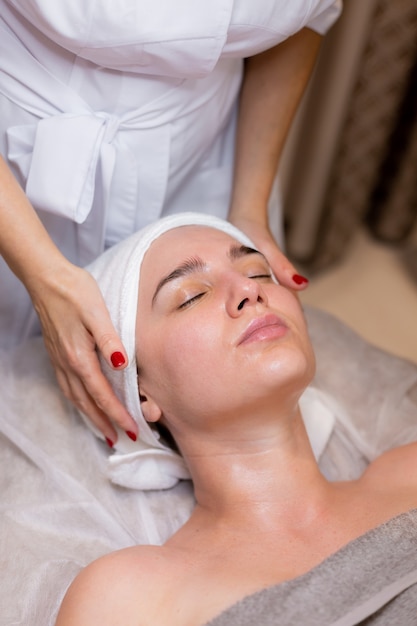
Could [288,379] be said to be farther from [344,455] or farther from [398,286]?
[398,286]

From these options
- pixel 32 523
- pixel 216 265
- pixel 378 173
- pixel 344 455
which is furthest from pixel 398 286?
pixel 32 523

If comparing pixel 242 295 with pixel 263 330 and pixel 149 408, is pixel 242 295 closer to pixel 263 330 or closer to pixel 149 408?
pixel 263 330

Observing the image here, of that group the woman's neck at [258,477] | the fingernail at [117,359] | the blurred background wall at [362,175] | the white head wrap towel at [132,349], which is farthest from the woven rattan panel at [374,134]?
the fingernail at [117,359]

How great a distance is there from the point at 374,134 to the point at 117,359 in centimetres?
150

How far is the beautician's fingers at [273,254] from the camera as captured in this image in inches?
56.6

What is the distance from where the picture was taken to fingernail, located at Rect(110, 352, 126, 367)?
120cm

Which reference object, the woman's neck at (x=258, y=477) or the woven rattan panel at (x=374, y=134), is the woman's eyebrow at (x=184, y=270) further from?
the woven rattan panel at (x=374, y=134)

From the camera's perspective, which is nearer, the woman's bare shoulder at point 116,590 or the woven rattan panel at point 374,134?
the woman's bare shoulder at point 116,590

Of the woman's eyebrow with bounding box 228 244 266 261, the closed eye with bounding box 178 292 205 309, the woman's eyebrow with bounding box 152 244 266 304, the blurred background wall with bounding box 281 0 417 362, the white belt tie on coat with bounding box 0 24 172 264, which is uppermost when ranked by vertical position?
the white belt tie on coat with bounding box 0 24 172 264

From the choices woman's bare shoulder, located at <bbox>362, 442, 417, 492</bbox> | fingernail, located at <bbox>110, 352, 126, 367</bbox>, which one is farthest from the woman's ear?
woman's bare shoulder, located at <bbox>362, 442, 417, 492</bbox>

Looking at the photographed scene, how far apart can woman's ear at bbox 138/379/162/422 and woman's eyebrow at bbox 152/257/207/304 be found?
167 mm

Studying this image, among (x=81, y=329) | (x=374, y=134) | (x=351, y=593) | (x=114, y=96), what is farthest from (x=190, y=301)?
(x=374, y=134)

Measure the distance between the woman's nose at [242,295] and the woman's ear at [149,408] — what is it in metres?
0.21

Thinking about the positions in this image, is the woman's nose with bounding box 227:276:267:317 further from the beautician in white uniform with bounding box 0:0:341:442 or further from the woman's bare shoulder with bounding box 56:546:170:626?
the woman's bare shoulder with bounding box 56:546:170:626
